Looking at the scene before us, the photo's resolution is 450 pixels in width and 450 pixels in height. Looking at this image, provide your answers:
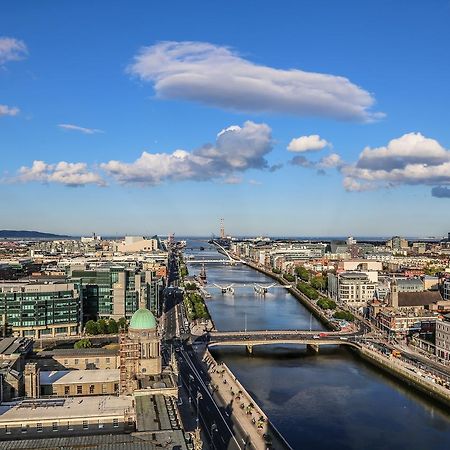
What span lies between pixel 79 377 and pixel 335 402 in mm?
17920

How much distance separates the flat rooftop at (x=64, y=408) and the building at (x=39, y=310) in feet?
110

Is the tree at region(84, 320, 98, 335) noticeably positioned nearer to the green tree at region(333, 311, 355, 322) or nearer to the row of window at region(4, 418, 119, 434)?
the green tree at region(333, 311, 355, 322)

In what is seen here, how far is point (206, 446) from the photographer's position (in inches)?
1247

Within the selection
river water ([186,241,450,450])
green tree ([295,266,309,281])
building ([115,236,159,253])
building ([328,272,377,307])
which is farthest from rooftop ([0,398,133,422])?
building ([115,236,159,253])

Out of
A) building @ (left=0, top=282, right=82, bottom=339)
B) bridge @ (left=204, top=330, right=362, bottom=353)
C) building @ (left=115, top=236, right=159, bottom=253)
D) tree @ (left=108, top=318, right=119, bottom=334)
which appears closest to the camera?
bridge @ (left=204, top=330, right=362, bottom=353)

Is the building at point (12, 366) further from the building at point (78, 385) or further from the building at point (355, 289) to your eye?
the building at point (355, 289)

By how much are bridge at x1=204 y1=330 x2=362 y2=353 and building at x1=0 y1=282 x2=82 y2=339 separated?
16213 millimetres

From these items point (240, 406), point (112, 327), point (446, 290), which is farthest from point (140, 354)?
point (446, 290)

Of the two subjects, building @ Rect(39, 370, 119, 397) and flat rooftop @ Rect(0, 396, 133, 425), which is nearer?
flat rooftop @ Rect(0, 396, 133, 425)

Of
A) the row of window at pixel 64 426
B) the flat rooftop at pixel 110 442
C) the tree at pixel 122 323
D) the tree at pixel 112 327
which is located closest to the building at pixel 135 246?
the tree at pixel 122 323

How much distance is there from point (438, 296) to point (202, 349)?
3628 centimetres

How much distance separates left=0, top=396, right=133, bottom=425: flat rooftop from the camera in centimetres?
2831

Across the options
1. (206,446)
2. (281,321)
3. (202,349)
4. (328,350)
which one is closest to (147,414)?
(206,446)

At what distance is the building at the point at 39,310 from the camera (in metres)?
63.4
